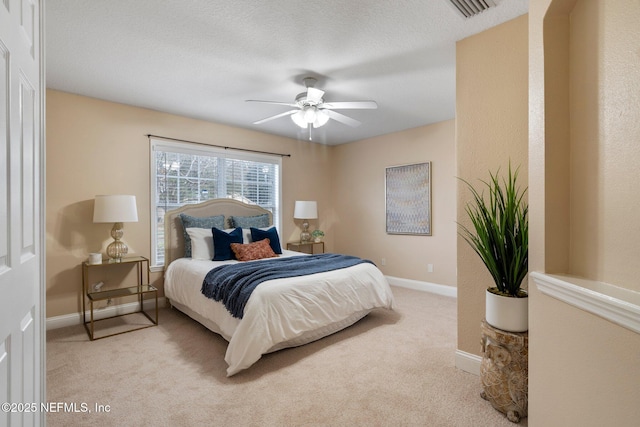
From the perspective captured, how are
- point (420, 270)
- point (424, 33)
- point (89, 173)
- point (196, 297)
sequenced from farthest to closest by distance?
1. point (420, 270)
2. point (89, 173)
3. point (196, 297)
4. point (424, 33)

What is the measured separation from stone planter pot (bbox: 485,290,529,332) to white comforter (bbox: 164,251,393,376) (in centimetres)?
143

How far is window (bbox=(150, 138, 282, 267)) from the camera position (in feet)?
13.2

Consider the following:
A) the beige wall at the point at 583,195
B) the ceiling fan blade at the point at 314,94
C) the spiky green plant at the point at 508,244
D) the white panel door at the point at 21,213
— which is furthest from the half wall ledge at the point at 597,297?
the ceiling fan blade at the point at 314,94

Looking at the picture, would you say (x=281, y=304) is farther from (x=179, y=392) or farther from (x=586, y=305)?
(x=586, y=305)

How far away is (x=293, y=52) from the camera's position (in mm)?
2496

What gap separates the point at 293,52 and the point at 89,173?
271cm

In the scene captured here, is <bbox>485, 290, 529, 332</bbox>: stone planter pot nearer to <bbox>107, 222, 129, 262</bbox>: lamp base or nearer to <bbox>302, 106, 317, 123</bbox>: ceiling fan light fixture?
<bbox>302, 106, 317, 123</bbox>: ceiling fan light fixture

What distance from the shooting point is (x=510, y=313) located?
1.82 m

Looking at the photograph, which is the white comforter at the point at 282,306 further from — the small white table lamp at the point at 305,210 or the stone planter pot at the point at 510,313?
the small white table lamp at the point at 305,210

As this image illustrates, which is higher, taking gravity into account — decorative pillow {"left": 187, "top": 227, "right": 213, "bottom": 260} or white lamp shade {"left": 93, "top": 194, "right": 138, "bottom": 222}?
white lamp shade {"left": 93, "top": 194, "right": 138, "bottom": 222}

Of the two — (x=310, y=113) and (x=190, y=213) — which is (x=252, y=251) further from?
(x=310, y=113)

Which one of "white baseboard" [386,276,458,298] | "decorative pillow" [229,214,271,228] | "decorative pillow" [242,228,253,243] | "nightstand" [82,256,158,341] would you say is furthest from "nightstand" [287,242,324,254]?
"nightstand" [82,256,158,341]

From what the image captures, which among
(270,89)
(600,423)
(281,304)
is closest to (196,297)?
(281,304)

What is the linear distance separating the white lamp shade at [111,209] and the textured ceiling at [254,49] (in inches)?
45.6
